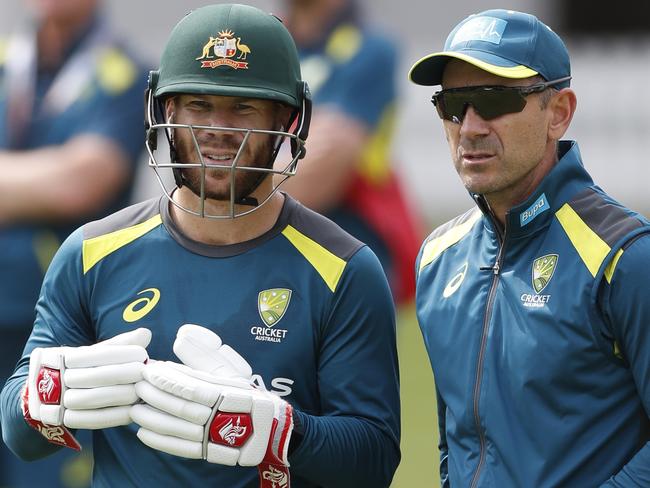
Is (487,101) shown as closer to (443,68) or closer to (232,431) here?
(443,68)

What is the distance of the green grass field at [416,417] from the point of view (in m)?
7.23

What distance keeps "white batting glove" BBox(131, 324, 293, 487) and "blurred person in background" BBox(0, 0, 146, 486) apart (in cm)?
248

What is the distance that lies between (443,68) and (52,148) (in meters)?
2.56

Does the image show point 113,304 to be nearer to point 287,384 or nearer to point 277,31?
point 287,384

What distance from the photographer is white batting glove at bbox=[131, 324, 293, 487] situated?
129 inches

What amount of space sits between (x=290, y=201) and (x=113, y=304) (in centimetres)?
55

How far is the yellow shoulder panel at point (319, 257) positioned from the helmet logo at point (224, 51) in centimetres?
45

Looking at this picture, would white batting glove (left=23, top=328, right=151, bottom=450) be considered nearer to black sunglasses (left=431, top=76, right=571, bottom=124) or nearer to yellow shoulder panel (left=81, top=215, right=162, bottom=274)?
yellow shoulder panel (left=81, top=215, right=162, bottom=274)

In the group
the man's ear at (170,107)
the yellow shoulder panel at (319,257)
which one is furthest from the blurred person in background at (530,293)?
the man's ear at (170,107)

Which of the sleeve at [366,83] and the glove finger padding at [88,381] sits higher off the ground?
the sleeve at [366,83]

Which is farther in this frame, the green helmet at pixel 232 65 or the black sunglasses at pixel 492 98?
the green helmet at pixel 232 65

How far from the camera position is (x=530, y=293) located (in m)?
3.46

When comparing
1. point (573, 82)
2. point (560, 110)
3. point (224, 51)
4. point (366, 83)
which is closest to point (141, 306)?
point (224, 51)

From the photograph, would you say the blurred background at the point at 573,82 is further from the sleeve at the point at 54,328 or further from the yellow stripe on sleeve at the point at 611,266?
the yellow stripe on sleeve at the point at 611,266
